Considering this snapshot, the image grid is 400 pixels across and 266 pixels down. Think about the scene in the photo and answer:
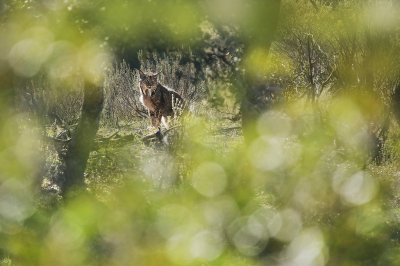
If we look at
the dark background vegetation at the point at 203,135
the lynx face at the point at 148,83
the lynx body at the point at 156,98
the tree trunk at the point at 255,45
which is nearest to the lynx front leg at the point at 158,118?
the lynx body at the point at 156,98

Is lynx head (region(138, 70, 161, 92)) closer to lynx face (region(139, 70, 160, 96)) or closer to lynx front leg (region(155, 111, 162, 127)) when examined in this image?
lynx face (region(139, 70, 160, 96))

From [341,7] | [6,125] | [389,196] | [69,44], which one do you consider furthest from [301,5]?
[6,125]

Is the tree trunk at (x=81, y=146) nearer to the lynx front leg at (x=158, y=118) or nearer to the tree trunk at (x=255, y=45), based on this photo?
the lynx front leg at (x=158, y=118)

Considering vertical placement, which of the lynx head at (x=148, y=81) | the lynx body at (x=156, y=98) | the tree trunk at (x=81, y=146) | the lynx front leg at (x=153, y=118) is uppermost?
the lynx head at (x=148, y=81)

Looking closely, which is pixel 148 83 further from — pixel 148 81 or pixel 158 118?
pixel 158 118

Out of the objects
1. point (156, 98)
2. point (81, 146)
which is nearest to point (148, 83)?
point (156, 98)

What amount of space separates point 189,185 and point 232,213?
2.09ft

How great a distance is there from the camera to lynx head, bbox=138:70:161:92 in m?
4.57

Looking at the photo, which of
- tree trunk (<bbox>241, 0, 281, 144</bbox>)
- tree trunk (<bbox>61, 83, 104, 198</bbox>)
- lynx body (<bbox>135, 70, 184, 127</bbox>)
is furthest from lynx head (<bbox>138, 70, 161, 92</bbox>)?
tree trunk (<bbox>241, 0, 281, 144</bbox>)

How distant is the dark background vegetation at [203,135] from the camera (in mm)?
3473

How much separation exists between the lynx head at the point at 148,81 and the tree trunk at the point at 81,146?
0.93 m

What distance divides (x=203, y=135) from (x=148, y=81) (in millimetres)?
1022

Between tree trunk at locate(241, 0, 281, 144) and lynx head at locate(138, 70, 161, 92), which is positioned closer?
tree trunk at locate(241, 0, 281, 144)

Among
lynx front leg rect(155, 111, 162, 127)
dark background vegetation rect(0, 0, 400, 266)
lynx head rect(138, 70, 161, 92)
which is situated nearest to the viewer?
dark background vegetation rect(0, 0, 400, 266)
